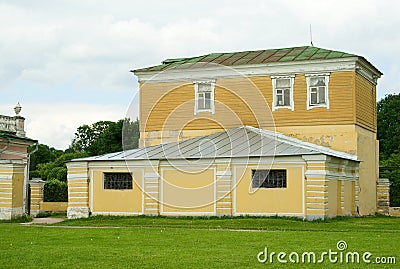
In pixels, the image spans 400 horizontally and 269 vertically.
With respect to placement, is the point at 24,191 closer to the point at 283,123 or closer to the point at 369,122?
the point at 283,123

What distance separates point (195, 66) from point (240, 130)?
4637 millimetres

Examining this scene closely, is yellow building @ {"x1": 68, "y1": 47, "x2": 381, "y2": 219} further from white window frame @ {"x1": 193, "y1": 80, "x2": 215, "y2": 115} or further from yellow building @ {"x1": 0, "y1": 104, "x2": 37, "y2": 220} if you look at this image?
yellow building @ {"x1": 0, "y1": 104, "x2": 37, "y2": 220}

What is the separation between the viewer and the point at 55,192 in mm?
42281

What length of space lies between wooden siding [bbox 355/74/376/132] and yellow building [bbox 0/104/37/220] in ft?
50.9

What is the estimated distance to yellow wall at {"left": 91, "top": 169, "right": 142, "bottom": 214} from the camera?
99.4ft

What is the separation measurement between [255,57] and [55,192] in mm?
15108

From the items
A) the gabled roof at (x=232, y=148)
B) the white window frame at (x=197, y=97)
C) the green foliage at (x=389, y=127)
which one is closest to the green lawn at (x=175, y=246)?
the gabled roof at (x=232, y=148)

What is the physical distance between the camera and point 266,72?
3425 centimetres

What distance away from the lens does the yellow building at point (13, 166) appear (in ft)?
98.1

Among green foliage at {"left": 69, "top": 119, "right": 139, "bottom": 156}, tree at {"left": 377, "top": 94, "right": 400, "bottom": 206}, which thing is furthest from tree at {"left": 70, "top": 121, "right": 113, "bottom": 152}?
tree at {"left": 377, "top": 94, "right": 400, "bottom": 206}

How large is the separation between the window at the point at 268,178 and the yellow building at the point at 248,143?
40mm

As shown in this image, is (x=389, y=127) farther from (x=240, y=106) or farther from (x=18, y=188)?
(x=18, y=188)

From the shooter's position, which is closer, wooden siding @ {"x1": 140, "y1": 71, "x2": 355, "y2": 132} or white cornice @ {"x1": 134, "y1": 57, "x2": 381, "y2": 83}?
wooden siding @ {"x1": 140, "y1": 71, "x2": 355, "y2": 132}

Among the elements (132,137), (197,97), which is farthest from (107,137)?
(197,97)
